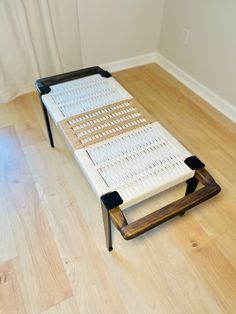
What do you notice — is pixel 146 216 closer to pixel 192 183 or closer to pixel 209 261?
pixel 192 183

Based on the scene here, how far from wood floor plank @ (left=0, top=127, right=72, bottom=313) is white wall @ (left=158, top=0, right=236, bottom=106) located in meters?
1.48

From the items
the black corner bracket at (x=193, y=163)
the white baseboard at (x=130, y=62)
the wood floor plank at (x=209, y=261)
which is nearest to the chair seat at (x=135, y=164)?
the black corner bracket at (x=193, y=163)

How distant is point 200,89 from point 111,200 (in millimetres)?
1487

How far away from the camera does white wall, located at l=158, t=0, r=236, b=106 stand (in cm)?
164

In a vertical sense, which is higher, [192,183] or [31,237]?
[192,183]

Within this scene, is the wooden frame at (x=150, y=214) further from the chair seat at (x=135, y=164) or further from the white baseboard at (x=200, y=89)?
the white baseboard at (x=200, y=89)

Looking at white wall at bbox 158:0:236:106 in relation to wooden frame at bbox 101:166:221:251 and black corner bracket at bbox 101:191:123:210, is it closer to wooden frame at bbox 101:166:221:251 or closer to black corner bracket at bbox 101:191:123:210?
wooden frame at bbox 101:166:221:251

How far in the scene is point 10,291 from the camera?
1008 millimetres

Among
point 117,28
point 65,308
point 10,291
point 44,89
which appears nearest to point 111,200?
point 65,308

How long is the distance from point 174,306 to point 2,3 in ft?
6.33

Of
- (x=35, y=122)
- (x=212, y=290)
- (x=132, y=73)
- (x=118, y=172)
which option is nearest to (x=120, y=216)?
(x=118, y=172)

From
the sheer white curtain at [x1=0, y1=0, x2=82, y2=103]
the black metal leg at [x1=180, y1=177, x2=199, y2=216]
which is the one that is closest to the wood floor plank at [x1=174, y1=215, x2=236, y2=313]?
the black metal leg at [x1=180, y1=177, x2=199, y2=216]

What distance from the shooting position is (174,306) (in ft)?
3.17

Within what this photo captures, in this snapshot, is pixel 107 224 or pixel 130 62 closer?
pixel 107 224
